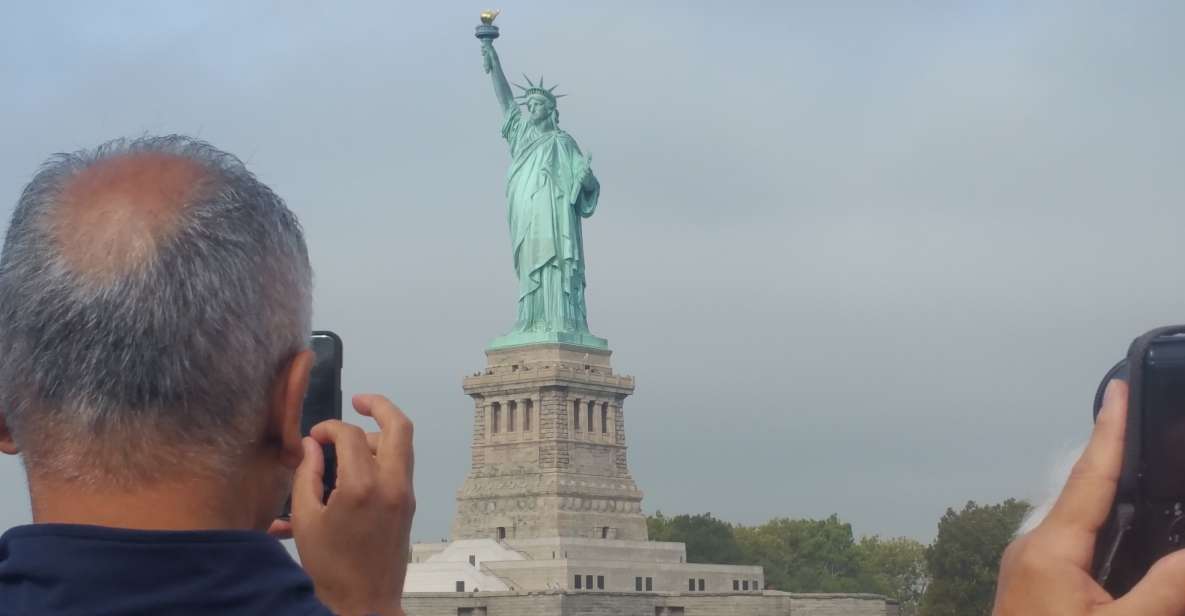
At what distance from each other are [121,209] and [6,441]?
0.40 m

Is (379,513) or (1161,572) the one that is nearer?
(1161,572)

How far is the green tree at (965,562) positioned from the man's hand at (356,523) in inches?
1787

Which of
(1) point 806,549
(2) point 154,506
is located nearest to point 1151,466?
(2) point 154,506

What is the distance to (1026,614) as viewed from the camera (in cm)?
217

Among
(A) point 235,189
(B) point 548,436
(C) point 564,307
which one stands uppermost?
(C) point 564,307

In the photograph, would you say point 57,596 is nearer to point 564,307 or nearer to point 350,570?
point 350,570

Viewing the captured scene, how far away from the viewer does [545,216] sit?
52656 mm

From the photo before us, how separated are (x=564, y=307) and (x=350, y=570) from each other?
2014 inches

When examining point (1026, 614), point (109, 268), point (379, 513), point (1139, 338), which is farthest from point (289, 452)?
point (1139, 338)

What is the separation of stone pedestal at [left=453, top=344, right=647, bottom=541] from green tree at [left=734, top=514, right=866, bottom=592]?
30.6 metres

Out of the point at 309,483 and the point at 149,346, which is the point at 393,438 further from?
the point at 149,346

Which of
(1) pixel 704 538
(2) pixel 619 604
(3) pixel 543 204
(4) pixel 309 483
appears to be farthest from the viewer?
(1) pixel 704 538

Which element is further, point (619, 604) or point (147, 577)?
point (619, 604)

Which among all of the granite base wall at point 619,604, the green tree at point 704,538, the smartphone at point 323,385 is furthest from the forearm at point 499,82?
the smartphone at point 323,385
